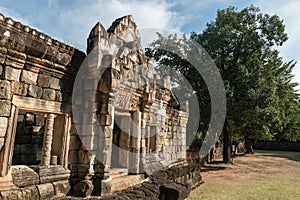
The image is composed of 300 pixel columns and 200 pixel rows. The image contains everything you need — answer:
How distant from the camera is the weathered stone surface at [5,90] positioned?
11.6ft

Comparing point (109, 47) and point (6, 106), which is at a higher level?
point (109, 47)

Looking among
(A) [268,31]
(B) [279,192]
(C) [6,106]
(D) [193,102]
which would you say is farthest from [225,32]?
(C) [6,106]

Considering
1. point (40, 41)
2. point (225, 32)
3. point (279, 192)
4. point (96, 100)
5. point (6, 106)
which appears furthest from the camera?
point (225, 32)

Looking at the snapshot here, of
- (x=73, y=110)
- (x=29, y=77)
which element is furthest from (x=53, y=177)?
(x=29, y=77)

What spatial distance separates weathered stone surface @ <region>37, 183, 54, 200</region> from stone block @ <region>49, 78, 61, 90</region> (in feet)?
5.41

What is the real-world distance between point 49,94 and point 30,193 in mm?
1600

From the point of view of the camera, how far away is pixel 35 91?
4.05m

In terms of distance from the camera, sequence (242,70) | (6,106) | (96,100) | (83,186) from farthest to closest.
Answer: (242,70)
(96,100)
(83,186)
(6,106)

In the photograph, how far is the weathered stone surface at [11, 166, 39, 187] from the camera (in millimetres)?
3709

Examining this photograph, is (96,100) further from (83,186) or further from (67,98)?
(83,186)

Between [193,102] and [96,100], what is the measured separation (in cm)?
1260

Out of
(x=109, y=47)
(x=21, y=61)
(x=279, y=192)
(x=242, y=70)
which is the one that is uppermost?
(x=242, y=70)

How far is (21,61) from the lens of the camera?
3.79 metres

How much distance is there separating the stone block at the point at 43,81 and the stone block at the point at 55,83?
62 mm
